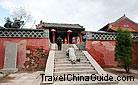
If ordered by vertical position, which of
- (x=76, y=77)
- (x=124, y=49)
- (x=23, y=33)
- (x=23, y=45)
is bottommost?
(x=76, y=77)

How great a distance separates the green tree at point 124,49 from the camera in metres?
13.1

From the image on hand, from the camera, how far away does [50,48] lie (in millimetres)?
16422

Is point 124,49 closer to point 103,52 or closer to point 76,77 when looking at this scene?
point 103,52

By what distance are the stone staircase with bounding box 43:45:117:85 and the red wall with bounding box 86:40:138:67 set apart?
186 cm

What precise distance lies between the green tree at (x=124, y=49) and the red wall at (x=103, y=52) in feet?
9.64

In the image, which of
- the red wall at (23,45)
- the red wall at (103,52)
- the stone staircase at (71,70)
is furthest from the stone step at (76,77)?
the red wall at (103,52)

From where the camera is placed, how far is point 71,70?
39.2ft

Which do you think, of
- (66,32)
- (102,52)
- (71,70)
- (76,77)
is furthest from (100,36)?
(66,32)

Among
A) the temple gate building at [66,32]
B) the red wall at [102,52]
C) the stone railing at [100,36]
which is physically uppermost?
the temple gate building at [66,32]

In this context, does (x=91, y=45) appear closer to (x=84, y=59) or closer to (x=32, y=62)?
(x=84, y=59)

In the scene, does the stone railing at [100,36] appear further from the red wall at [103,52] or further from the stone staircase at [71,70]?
the stone staircase at [71,70]

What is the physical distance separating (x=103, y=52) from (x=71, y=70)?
210 inches

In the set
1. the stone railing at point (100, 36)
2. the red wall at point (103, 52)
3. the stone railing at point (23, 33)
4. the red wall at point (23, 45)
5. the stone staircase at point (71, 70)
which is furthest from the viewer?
the stone railing at point (100, 36)

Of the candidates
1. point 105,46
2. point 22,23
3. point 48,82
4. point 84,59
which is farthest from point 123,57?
point 22,23
